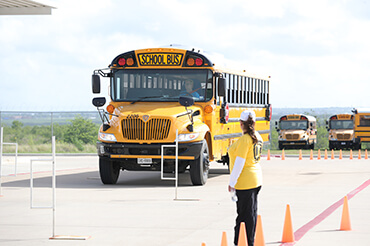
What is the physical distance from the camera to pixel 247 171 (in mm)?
8648

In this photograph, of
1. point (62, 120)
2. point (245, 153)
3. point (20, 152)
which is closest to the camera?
point (245, 153)

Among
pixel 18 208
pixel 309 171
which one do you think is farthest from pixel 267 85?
pixel 18 208

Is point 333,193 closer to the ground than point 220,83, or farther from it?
closer to the ground

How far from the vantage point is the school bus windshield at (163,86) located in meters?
18.7

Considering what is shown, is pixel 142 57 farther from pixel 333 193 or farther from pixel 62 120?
pixel 62 120

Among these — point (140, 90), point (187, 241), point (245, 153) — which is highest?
point (140, 90)

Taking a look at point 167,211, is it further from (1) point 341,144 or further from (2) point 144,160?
(1) point 341,144

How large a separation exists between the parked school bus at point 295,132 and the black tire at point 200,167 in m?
36.2

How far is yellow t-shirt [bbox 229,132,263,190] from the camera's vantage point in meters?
8.55

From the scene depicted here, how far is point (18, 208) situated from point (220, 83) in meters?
6.81

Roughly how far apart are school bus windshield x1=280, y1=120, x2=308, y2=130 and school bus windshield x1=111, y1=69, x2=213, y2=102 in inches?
1447

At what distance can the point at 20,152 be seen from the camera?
39.8m

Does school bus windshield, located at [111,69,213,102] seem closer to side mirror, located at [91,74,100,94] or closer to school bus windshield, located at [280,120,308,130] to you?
side mirror, located at [91,74,100,94]

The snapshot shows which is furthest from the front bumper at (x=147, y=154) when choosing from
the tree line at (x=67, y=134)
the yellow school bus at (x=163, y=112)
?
the tree line at (x=67, y=134)
